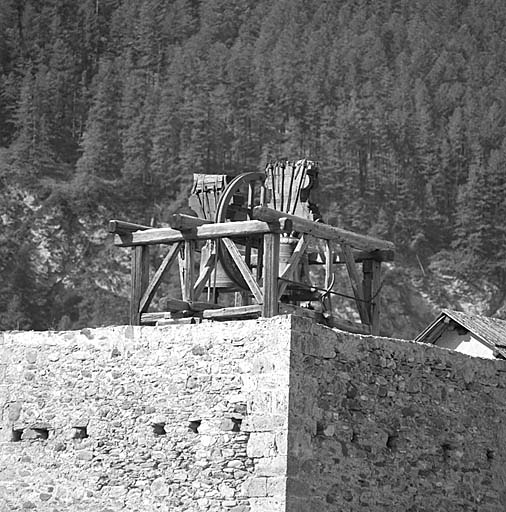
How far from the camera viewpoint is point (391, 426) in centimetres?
1591

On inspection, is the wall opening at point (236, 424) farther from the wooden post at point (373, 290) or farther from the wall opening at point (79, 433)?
the wooden post at point (373, 290)

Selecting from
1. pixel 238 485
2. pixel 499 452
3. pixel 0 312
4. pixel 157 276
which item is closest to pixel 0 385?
pixel 157 276

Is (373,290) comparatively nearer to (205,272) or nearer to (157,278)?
(205,272)

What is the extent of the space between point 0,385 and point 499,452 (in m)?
6.16

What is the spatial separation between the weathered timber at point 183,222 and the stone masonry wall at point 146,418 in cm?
135

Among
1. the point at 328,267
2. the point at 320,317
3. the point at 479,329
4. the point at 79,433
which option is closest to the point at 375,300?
the point at 328,267

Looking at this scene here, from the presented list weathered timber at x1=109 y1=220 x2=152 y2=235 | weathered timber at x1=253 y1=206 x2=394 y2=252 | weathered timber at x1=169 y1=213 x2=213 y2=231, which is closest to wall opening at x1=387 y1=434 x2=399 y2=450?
weathered timber at x1=253 y1=206 x2=394 y2=252

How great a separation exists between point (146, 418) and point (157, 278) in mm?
1869

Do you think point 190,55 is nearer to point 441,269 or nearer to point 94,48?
point 94,48

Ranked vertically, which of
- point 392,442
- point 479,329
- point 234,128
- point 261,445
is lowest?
point 261,445

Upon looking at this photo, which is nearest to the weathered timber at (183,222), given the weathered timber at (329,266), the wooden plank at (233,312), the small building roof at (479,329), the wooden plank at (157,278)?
the wooden plank at (157,278)

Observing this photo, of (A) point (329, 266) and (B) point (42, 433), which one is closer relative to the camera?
(B) point (42, 433)

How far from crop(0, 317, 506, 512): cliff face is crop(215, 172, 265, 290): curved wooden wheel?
168 centimetres

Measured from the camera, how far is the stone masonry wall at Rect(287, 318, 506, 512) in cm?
1477
